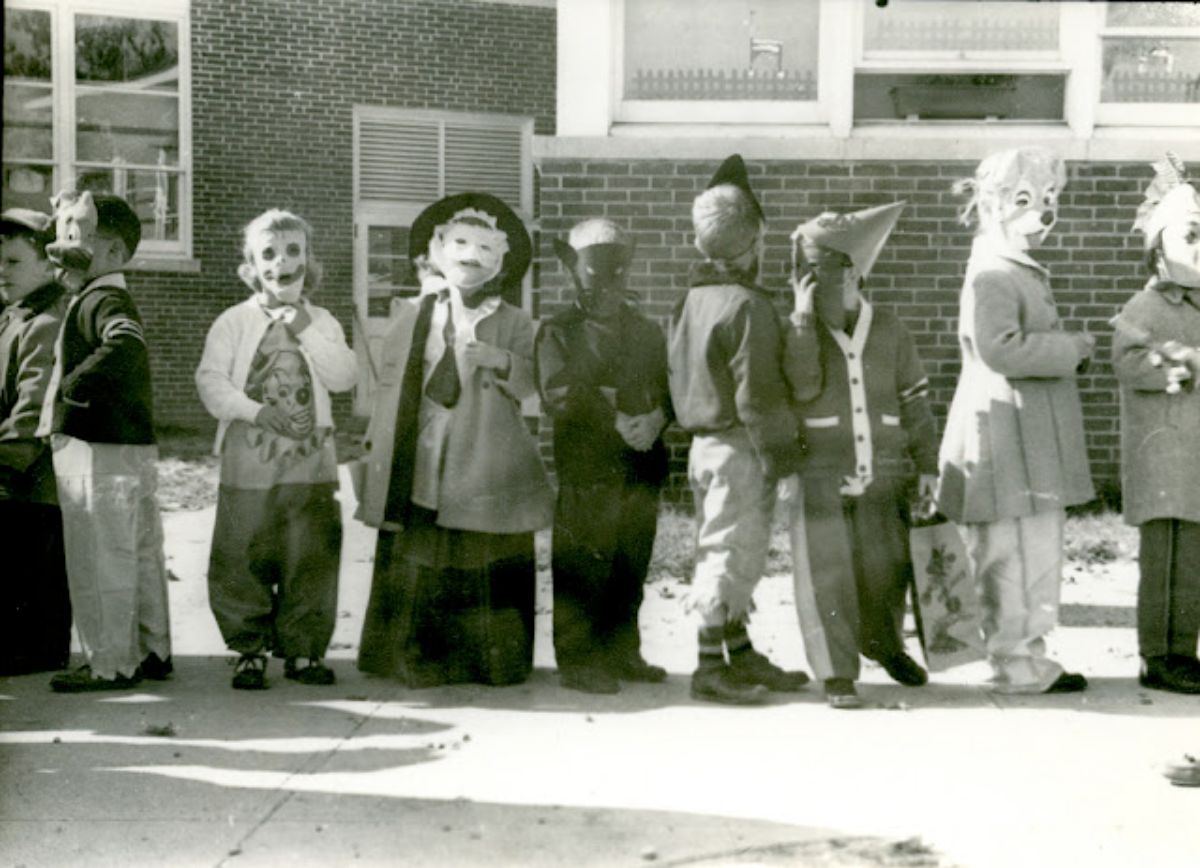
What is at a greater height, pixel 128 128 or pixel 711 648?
pixel 128 128

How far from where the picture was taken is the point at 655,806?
11.8 ft

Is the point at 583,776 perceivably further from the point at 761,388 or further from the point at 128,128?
the point at 128,128

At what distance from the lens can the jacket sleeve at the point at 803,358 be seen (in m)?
4.64

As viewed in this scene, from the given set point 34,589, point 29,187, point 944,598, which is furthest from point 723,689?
point 29,187

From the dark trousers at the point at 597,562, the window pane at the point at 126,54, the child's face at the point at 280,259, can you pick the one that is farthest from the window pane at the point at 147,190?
the dark trousers at the point at 597,562

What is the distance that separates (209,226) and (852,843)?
2.88 meters

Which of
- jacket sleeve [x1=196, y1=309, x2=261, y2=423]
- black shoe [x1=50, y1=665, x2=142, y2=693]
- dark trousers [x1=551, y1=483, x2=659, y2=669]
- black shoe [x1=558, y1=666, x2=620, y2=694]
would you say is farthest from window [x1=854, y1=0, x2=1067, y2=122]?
black shoe [x1=50, y1=665, x2=142, y2=693]

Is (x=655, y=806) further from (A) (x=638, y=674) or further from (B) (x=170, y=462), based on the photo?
(B) (x=170, y=462)

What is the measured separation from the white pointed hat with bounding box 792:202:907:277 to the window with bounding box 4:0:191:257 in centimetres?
191

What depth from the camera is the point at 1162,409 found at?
193 inches

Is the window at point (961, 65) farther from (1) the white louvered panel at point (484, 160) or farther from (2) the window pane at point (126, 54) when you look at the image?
(2) the window pane at point (126, 54)

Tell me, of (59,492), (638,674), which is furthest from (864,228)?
(59,492)

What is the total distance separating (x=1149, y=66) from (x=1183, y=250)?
583mm

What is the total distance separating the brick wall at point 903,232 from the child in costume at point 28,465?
1.61m
